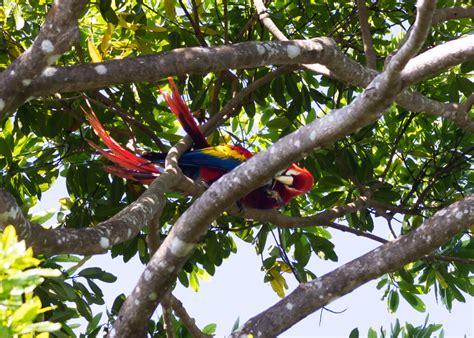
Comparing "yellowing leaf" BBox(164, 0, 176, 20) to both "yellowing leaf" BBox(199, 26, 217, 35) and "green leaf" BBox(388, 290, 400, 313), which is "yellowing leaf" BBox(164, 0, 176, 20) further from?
"green leaf" BBox(388, 290, 400, 313)

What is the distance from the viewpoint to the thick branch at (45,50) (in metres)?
2.95

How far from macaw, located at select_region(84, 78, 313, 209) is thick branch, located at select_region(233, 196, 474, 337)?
1.42m

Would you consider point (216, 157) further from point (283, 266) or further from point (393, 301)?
point (393, 301)

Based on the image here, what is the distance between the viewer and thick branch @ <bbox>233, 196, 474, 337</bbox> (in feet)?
9.58

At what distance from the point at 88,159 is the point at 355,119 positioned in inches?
96.0


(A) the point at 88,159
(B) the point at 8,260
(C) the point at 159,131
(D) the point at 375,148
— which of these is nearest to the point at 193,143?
(C) the point at 159,131

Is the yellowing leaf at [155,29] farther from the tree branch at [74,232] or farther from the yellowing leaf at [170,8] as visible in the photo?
the tree branch at [74,232]

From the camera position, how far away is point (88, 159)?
16.3 ft

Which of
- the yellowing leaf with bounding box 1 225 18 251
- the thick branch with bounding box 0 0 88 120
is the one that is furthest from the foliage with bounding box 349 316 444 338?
the yellowing leaf with bounding box 1 225 18 251

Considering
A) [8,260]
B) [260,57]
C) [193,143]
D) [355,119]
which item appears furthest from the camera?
[193,143]

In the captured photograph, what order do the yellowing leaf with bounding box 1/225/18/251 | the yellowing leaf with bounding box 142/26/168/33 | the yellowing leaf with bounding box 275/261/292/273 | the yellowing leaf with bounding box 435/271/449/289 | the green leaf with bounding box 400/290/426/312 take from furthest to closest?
the green leaf with bounding box 400/290/426/312, the yellowing leaf with bounding box 275/261/292/273, the yellowing leaf with bounding box 435/271/449/289, the yellowing leaf with bounding box 142/26/168/33, the yellowing leaf with bounding box 1/225/18/251

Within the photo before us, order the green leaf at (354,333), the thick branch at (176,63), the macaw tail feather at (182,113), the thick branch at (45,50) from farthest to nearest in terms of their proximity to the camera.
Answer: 1. the macaw tail feather at (182,113)
2. the green leaf at (354,333)
3. the thick branch at (176,63)
4. the thick branch at (45,50)

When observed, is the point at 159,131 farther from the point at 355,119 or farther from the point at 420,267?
the point at 355,119

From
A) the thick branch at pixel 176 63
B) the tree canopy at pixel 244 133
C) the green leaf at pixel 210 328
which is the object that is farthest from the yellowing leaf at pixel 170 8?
the green leaf at pixel 210 328
